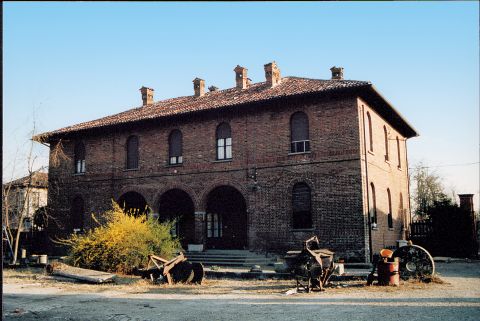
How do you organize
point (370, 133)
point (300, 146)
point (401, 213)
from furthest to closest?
1. point (401, 213)
2. point (370, 133)
3. point (300, 146)

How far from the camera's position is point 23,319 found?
27.8 feet

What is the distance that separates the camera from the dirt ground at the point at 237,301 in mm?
8453

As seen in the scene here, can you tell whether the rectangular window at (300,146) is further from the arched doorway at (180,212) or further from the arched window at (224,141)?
the arched doorway at (180,212)

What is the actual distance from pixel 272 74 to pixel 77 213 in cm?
1268

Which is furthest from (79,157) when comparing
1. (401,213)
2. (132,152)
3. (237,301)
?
(401,213)

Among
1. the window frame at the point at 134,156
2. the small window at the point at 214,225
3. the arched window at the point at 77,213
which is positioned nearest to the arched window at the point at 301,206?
the small window at the point at 214,225

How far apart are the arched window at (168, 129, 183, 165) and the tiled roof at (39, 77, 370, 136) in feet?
3.55

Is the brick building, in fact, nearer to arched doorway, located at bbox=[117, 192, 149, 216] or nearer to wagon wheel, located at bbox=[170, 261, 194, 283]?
arched doorway, located at bbox=[117, 192, 149, 216]

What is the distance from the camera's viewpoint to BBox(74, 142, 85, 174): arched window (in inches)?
931

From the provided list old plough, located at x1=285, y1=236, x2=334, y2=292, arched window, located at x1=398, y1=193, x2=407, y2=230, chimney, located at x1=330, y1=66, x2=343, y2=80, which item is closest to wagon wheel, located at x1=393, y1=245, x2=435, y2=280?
old plough, located at x1=285, y1=236, x2=334, y2=292

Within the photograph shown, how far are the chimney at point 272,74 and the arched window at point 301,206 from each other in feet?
17.3

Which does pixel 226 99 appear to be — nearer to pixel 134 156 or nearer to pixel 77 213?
pixel 134 156

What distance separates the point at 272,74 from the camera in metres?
20.3

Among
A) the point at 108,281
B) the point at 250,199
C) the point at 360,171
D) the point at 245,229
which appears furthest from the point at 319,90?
the point at 108,281
